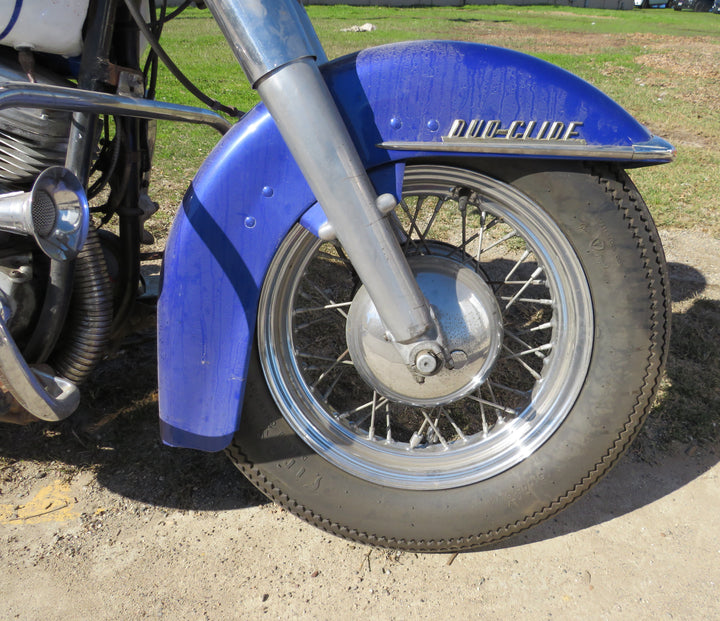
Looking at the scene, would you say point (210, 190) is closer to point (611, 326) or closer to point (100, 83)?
point (100, 83)

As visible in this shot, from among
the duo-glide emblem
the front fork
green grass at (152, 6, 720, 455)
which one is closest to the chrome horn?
the front fork

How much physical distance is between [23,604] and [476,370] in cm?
131

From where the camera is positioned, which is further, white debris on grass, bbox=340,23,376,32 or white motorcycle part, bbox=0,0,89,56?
white debris on grass, bbox=340,23,376,32

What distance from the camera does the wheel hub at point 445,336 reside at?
5.26 feet

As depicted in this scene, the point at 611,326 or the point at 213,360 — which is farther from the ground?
the point at 611,326

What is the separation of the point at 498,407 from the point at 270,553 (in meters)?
0.77

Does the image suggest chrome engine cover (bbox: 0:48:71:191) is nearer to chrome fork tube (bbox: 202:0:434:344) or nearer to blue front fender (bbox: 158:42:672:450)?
blue front fender (bbox: 158:42:672:450)

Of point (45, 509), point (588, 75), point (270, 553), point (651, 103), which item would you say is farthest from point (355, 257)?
point (588, 75)

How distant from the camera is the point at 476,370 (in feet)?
5.40

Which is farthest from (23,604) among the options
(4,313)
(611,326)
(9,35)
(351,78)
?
(611,326)

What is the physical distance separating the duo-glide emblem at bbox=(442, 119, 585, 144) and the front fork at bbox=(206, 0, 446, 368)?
24cm

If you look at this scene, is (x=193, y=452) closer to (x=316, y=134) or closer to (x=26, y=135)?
(x=26, y=135)

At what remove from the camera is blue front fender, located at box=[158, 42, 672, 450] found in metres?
1.42

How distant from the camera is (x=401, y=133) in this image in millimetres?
1438
